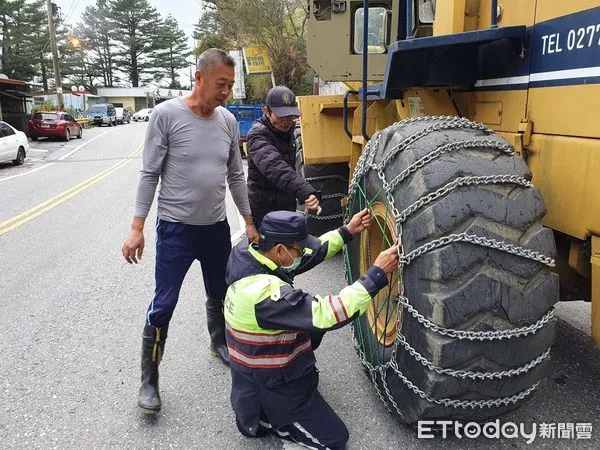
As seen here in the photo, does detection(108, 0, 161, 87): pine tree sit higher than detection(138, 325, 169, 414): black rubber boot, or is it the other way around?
detection(108, 0, 161, 87): pine tree

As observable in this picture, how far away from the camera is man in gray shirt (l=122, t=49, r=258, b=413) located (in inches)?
120

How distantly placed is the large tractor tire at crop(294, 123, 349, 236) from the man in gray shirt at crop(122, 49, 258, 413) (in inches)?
86.5

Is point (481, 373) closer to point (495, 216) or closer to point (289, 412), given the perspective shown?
point (495, 216)

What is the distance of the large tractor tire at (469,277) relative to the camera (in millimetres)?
2154

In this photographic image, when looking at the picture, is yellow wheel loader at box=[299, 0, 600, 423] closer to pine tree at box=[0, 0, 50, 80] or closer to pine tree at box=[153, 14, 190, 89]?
pine tree at box=[0, 0, 50, 80]

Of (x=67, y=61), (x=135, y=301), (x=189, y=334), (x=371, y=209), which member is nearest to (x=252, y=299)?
(x=371, y=209)

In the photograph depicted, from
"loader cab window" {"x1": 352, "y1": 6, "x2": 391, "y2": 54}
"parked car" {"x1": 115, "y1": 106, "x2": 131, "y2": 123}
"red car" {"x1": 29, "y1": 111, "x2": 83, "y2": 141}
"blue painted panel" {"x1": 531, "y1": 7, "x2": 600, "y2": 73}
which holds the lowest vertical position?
"parked car" {"x1": 115, "y1": 106, "x2": 131, "y2": 123}

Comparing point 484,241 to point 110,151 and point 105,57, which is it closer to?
point 110,151

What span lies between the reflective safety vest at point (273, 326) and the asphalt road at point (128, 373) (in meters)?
0.29

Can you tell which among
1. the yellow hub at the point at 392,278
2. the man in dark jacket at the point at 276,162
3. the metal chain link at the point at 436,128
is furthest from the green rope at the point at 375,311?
the man in dark jacket at the point at 276,162

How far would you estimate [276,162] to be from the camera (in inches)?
162

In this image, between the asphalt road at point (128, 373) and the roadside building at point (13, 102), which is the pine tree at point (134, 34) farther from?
the asphalt road at point (128, 373)

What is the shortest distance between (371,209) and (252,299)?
2.83 feet

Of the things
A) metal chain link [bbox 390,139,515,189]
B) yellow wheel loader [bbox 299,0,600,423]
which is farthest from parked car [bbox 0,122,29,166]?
metal chain link [bbox 390,139,515,189]
